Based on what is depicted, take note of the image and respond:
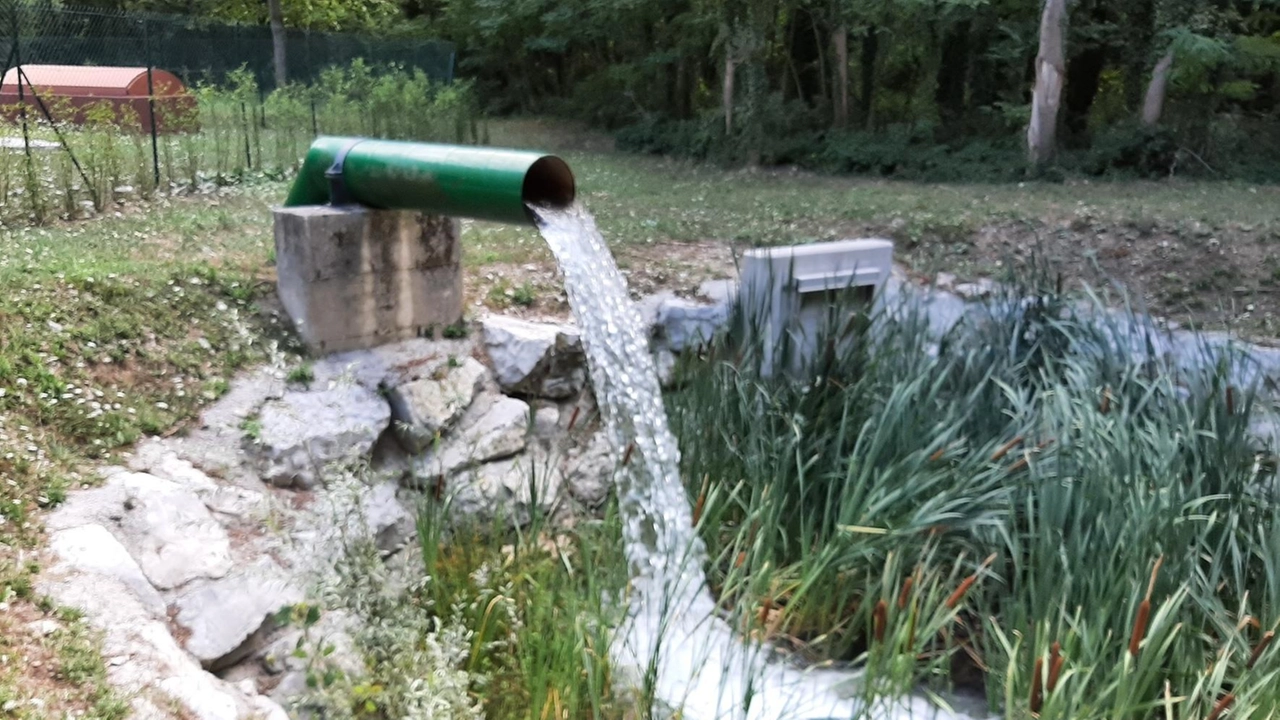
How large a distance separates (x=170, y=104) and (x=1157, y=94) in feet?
36.5

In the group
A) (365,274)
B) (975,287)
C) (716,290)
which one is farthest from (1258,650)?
(975,287)

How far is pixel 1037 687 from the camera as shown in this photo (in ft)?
10.3

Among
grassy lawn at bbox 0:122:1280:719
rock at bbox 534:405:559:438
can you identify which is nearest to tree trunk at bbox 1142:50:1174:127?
grassy lawn at bbox 0:122:1280:719

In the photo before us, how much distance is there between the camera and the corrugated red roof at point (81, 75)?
1356 centimetres

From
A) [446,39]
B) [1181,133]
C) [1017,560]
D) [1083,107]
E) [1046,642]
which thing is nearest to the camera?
[1046,642]

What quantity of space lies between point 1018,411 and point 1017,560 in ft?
3.36

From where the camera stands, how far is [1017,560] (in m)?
3.75

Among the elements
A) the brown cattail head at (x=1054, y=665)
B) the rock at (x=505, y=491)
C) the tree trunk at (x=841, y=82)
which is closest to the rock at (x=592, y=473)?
the rock at (x=505, y=491)

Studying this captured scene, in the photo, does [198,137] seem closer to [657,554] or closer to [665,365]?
[665,365]

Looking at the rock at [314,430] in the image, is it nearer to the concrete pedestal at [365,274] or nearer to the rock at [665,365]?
the concrete pedestal at [365,274]

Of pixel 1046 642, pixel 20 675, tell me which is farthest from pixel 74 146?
pixel 1046 642

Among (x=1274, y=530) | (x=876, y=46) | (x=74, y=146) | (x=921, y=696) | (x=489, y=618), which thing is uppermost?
(x=876, y=46)

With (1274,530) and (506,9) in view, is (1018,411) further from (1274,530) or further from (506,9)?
(506,9)

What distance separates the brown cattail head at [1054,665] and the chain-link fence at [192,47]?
9.02 m
